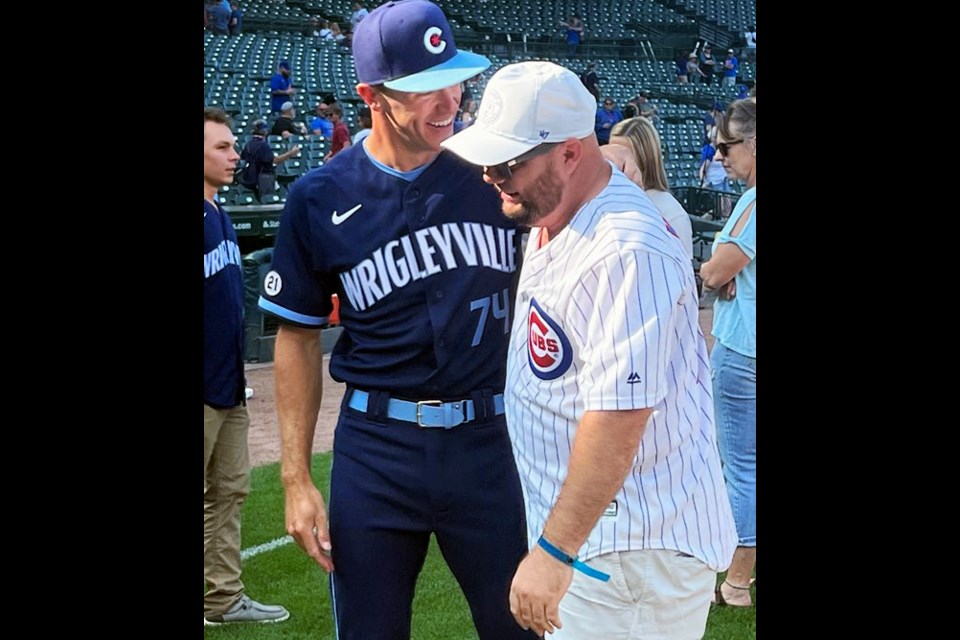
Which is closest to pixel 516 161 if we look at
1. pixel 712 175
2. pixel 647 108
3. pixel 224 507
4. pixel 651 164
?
pixel 651 164

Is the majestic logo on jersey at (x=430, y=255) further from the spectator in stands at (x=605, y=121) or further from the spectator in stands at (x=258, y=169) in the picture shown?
the spectator in stands at (x=605, y=121)

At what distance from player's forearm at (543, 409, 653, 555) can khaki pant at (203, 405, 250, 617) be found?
6.62ft

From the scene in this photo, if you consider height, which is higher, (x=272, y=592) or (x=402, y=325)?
(x=402, y=325)

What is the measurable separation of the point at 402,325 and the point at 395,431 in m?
0.21

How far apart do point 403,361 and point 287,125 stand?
10297mm

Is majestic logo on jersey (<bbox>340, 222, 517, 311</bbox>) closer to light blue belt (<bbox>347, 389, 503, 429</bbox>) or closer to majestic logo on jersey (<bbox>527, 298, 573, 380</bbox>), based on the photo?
light blue belt (<bbox>347, 389, 503, 429</bbox>)

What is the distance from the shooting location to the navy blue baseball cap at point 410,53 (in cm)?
209

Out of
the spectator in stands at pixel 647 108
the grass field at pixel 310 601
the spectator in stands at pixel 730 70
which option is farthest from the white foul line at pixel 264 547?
the spectator in stands at pixel 730 70

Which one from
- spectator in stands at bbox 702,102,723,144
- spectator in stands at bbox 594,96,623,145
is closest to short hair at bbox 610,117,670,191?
spectator in stands at bbox 594,96,623,145

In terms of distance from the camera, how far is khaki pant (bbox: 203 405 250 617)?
11.7 ft

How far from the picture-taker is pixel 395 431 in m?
2.24

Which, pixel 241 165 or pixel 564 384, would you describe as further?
pixel 241 165
